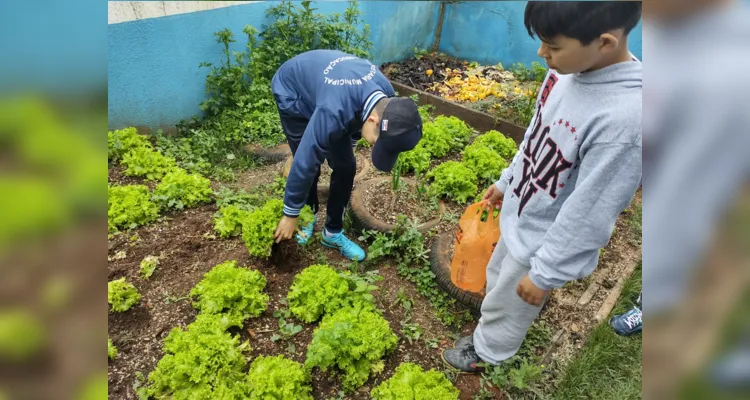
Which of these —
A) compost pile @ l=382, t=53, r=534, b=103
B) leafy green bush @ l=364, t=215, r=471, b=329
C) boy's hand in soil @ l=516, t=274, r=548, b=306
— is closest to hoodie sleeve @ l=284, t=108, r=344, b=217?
leafy green bush @ l=364, t=215, r=471, b=329

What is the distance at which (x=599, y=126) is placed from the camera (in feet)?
5.58

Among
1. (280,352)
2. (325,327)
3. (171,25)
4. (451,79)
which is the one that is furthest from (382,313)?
(451,79)

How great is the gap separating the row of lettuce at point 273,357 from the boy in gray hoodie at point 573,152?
95 centimetres

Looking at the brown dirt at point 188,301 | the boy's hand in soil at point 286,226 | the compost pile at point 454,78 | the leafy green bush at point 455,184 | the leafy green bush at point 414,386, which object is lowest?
the brown dirt at point 188,301

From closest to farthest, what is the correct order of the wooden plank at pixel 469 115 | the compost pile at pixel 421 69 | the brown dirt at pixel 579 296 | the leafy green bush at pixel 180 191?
the brown dirt at pixel 579 296 → the leafy green bush at pixel 180 191 → the wooden plank at pixel 469 115 → the compost pile at pixel 421 69

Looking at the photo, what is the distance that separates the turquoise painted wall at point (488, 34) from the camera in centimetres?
818

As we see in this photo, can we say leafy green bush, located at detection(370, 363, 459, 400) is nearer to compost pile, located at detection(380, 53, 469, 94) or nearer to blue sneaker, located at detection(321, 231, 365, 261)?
blue sneaker, located at detection(321, 231, 365, 261)

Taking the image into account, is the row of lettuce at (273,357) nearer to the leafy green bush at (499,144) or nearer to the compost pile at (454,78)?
the leafy green bush at (499,144)

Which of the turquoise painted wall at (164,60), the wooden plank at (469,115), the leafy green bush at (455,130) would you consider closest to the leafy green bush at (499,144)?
the leafy green bush at (455,130)

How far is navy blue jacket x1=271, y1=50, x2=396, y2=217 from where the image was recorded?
2.77 m

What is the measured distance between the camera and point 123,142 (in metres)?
4.88

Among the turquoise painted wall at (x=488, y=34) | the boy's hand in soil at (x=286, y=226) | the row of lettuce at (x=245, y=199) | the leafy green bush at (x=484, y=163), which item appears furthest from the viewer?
the turquoise painted wall at (x=488, y=34)

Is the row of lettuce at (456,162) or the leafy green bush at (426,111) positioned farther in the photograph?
the leafy green bush at (426,111)

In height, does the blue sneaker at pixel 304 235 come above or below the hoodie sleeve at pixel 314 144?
below
